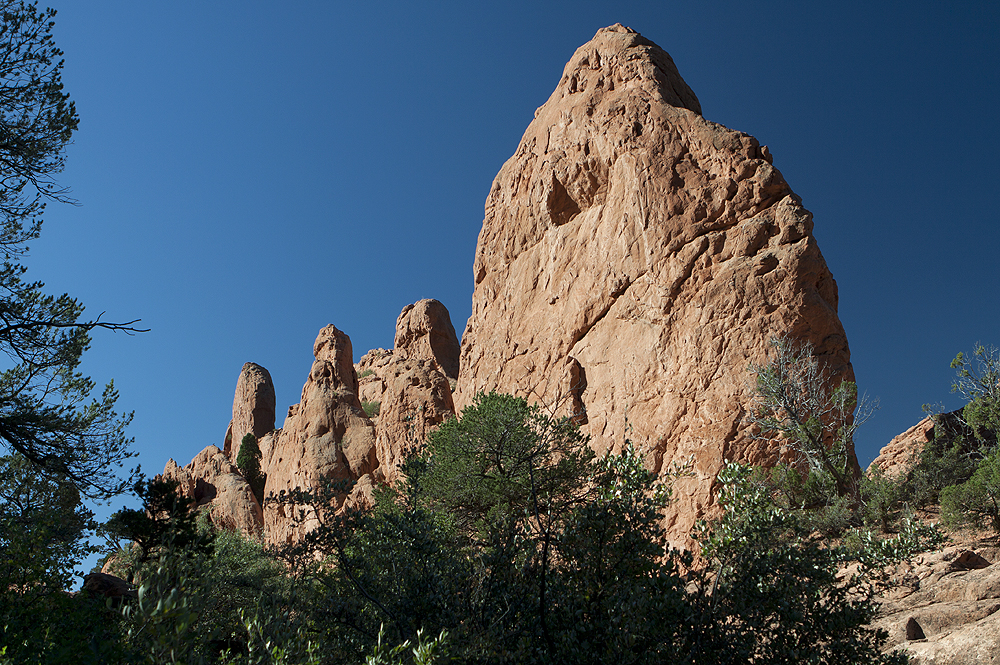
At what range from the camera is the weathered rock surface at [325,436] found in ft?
125

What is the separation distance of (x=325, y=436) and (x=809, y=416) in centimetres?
3108

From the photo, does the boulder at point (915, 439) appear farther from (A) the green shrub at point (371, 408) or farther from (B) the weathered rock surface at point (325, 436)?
(A) the green shrub at point (371, 408)

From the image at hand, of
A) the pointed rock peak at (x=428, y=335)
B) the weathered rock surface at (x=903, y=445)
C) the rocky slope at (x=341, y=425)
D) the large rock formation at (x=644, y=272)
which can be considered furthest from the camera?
the pointed rock peak at (x=428, y=335)

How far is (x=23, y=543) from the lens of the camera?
24.4 feet

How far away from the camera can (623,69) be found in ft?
100

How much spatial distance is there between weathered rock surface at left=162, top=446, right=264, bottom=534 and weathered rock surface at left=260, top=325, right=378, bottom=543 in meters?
1.55

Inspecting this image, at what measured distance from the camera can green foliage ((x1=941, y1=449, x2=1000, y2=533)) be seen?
16450 mm

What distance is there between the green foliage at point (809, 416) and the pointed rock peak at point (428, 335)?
95.1 ft

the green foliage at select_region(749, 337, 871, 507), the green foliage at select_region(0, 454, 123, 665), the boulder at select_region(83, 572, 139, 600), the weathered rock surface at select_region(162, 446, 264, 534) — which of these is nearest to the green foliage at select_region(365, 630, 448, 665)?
the green foliage at select_region(0, 454, 123, 665)

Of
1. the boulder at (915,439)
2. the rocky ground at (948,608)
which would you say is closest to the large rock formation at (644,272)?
the rocky ground at (948,608)

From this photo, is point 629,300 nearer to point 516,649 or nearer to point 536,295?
point 536,295

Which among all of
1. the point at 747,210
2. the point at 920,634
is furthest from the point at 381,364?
the point at 920,634

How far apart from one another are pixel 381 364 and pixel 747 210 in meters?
38.3

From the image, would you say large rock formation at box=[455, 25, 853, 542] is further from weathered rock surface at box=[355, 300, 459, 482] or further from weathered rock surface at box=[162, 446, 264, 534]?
weathered rock surface at box=[162, 446, 264, 534]
